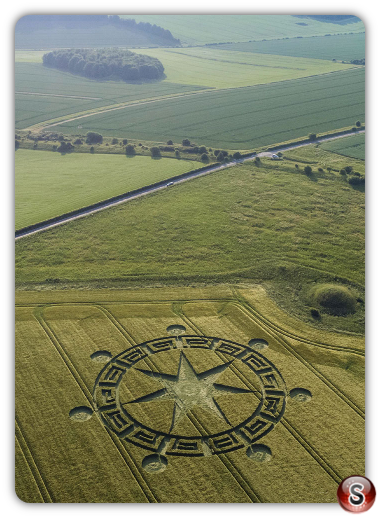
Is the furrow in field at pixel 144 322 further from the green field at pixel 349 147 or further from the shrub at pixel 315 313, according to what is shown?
the green field at pixel 349 147

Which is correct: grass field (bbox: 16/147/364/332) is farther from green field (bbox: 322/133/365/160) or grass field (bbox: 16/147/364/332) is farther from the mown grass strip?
green field (bbox: 322/133/365/160)

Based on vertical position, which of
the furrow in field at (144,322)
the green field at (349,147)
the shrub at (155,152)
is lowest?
the furrow in field at (144,322)

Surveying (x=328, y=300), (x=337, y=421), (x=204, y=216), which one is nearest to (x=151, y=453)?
(x=337, y=421)

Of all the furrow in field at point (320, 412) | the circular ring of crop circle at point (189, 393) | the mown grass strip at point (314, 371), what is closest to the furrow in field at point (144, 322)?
the circular ring of crop circle at point (189, 393)

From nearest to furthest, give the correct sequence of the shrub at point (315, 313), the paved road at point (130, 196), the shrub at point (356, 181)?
the shrub at point (315, 313), the paved road at point (130, 196), the shrub at point (356, 181)

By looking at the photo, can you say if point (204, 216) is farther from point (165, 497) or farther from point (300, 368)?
point (165, 497)

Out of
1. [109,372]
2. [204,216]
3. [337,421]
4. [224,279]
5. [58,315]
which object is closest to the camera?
[337,421]

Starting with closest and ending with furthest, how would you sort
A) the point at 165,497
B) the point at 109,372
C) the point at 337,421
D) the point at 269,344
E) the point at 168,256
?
the point at 165,497 < the point at 337,421 < the point at 109,372 < the point at 269,344 < the point at 168,256
